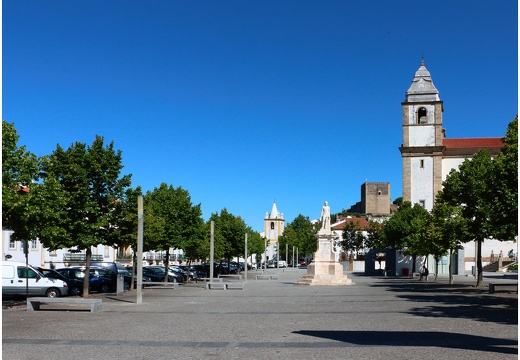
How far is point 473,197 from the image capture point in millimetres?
39125

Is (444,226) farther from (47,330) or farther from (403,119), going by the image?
(403,119)

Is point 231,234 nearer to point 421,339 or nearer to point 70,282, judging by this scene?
point 70,282

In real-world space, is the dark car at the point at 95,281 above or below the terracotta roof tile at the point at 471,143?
below

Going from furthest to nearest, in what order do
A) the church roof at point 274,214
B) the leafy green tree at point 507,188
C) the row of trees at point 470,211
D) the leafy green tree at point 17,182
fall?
the church roof at point 274,214
the row of trees at point 470,211
the leafy green tree at point 507,188
the leafy green tree at point 17,182

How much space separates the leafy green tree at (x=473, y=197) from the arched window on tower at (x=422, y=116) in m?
35.2

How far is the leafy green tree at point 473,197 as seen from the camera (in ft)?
115

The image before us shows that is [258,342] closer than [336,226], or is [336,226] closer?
[258,342]

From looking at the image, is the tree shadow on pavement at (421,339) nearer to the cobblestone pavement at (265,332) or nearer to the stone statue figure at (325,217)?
the cobblestone pavement at (265,332)

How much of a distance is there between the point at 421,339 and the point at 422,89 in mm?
72303

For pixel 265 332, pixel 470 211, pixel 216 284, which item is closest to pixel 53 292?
pixel 216 284

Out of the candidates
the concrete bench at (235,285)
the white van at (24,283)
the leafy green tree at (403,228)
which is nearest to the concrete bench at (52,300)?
the white van at (24,283)

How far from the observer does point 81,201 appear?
28.3 metres

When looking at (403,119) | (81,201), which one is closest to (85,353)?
(81,201)

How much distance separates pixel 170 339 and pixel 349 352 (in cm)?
386
